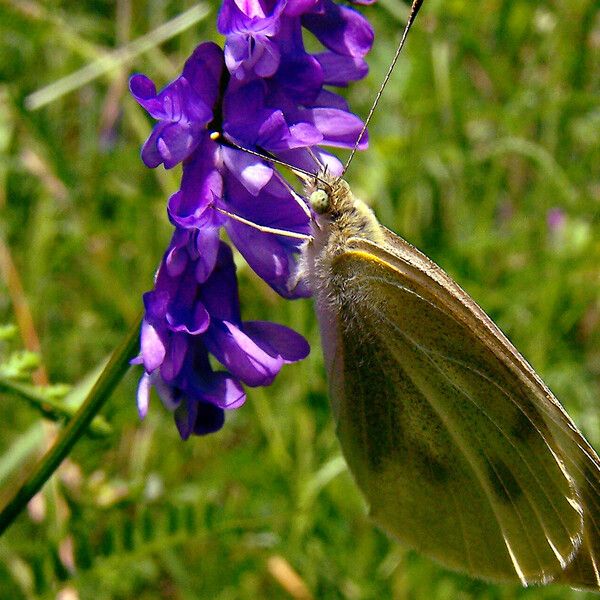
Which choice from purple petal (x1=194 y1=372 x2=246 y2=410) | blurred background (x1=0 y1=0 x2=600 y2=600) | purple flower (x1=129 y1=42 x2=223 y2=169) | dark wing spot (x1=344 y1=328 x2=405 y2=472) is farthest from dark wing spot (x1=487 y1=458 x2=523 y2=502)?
purple flower (x1=129 y1=42 x2=223 y2=169)

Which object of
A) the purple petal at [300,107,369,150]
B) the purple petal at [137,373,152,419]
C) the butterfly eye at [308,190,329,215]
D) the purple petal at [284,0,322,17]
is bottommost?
the purple petal at [137,373,152,419]

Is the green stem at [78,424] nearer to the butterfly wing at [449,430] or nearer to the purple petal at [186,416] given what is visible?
the purple petal at [186,416]

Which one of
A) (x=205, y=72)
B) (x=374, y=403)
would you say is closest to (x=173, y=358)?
(x=205, y=72)

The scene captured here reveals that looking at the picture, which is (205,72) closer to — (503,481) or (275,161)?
(275,161)

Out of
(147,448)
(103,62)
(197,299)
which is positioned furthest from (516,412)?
(103,62)

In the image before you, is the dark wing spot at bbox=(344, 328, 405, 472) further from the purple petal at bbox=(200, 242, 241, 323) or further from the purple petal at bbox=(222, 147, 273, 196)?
the purple petal at bbox=(222, 147, 273, 196)

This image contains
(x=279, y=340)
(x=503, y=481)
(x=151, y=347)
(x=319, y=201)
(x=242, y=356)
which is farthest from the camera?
(x=503, y=481)

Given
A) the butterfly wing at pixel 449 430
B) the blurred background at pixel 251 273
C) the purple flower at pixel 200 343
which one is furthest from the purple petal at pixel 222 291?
the blurred background at pixel 251 273
